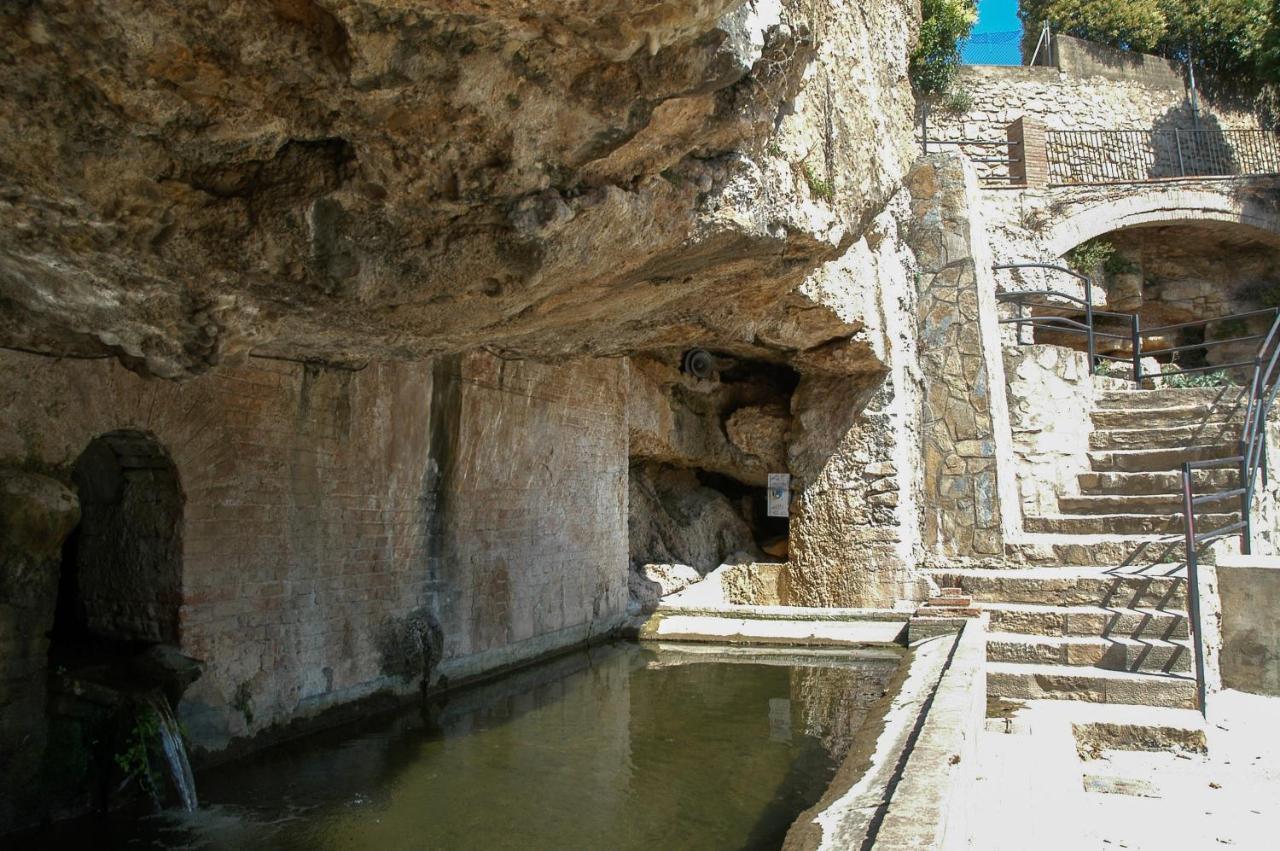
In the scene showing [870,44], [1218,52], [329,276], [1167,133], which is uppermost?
[1218,52]

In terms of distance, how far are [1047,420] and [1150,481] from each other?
1.24 m

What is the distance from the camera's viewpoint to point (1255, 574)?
648cm

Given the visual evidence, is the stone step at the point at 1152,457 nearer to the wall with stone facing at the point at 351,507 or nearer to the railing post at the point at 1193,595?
the railing post at the point at 1193,595

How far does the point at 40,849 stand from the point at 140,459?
184 centimetres

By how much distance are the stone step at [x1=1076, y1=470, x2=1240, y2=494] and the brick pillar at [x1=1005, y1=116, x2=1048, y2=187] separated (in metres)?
9.09

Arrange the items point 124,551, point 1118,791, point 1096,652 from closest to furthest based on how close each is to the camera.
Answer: point 1118,791 → point 124,551 → point 1096,652

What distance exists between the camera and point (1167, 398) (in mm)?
9297

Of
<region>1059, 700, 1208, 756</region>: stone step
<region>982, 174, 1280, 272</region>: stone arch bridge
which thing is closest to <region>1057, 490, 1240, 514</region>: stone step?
<region>1059, 700, 1208, 756</region>: stone step

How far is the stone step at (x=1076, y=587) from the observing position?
6.38 metres

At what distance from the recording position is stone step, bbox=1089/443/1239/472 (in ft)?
27.4

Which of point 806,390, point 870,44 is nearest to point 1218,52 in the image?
Result: point 806,390

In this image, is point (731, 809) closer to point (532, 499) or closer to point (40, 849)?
point (40, 849)

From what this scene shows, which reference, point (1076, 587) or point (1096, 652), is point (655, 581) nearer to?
point (1076, 587)

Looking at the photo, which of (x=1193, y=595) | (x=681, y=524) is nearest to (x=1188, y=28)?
(x=681, y=524)
